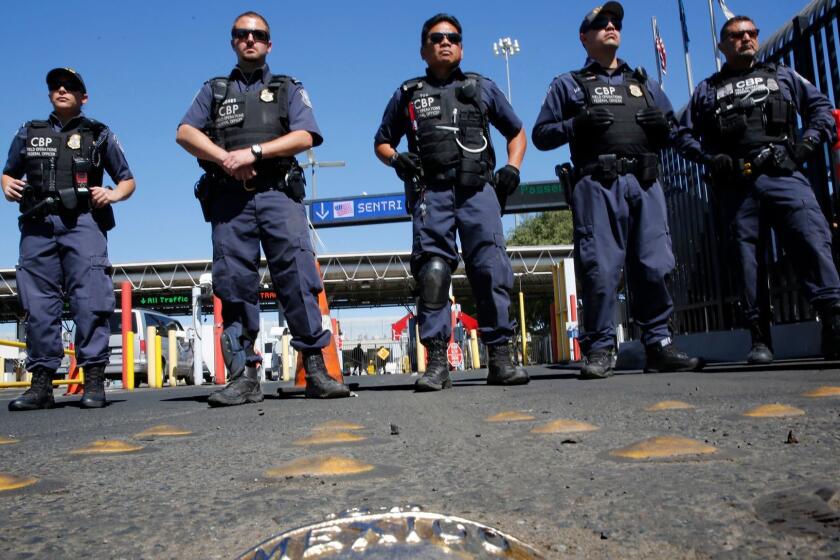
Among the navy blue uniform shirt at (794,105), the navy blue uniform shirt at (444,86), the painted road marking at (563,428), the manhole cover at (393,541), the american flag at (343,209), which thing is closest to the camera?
the manhole cover at (393,541)

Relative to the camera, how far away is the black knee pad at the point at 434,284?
425cm

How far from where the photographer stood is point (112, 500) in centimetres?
119

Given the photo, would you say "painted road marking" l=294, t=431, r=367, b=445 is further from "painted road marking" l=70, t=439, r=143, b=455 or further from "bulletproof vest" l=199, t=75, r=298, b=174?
"bulletproof vest" l=199, t=75, r=298, b=174

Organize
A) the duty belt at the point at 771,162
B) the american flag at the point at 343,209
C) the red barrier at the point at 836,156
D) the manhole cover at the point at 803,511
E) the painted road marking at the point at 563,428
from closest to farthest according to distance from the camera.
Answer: the manhole cover at the point at 803,511, the painted road marking at the point at 563,428, the duty belt at the point at 771,162, the red barrier at the point at 836,156, the american flag at the point at 343,209

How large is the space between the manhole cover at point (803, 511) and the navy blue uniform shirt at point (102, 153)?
13.9ft

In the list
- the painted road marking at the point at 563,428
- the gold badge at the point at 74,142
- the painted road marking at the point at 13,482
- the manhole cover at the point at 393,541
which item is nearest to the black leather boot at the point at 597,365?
the painted road marking at the point at 563,428

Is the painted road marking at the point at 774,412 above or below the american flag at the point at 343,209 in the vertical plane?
below

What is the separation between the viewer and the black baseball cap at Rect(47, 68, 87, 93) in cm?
437

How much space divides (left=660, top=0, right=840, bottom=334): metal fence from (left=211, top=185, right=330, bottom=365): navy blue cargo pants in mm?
3088

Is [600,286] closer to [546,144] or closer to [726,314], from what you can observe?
[546,144]

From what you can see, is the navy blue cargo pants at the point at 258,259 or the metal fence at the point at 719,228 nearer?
the navy blue cargo pants at the point at 258,259

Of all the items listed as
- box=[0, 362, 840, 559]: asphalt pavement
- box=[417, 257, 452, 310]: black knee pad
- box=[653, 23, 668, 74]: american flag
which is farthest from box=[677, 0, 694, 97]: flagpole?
box=[0, 362, 840, 559]: asphalt pavement


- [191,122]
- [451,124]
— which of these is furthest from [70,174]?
[451,124]

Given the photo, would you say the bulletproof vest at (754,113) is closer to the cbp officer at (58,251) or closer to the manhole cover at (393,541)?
the cbp officer at (58,251)
